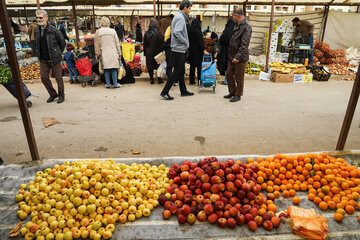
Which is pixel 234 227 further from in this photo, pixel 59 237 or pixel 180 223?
pixel 59 237

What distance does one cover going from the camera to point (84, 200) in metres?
2.31

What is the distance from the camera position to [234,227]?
7.42ft

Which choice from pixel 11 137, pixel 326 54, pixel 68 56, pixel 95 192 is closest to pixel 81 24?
pixel 68 56

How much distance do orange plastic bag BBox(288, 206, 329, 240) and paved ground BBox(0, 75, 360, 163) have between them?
1.65 meters

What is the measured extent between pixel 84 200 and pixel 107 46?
5.82 meters

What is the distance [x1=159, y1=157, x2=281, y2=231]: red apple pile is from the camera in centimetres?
229

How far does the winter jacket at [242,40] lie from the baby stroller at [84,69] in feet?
15.0

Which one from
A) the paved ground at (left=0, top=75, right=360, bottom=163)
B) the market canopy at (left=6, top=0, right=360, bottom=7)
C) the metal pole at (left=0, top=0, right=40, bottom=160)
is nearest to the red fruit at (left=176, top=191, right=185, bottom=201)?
the paved ground at (left=0, top=75, right=360, bottom=163)

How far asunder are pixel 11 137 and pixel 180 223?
12.2 feet

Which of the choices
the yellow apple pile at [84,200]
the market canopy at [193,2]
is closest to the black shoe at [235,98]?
the yellow apple pile at [84,200]

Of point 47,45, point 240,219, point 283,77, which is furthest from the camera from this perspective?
point 283,77

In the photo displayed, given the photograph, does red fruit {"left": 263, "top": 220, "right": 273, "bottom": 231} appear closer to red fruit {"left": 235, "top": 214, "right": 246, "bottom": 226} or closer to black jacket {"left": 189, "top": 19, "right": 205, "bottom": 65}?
red fruit {"left": 235, "top": 214, "right": 246, "bottom": 226}

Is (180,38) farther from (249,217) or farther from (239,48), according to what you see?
(249,217)

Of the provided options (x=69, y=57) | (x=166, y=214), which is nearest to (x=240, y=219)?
(x=166, y=214)
